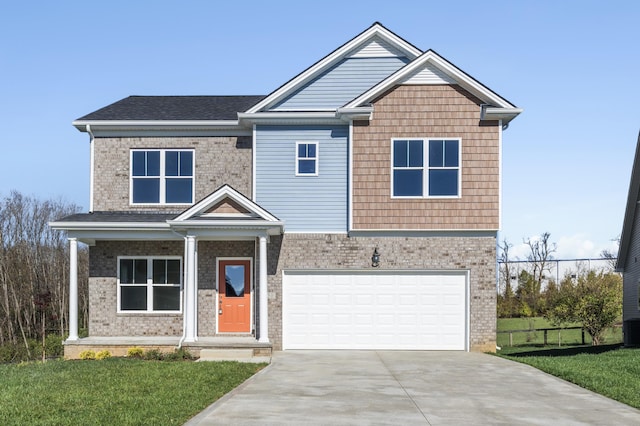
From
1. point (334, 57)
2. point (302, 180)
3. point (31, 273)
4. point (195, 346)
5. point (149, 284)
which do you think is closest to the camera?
point (195, 346)

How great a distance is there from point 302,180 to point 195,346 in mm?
5564

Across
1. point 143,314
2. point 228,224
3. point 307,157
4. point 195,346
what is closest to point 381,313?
point 307,157

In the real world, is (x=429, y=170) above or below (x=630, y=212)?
above

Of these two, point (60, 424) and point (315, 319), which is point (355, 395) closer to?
point (60, 424)

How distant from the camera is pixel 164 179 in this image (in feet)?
69.0

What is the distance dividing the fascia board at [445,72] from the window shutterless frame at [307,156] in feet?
5.27

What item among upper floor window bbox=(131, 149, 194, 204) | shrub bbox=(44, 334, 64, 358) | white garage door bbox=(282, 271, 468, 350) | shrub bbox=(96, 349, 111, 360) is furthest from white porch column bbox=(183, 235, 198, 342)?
shrub bbox=(44, 334, 64, 358)

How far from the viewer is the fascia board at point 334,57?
20109mm

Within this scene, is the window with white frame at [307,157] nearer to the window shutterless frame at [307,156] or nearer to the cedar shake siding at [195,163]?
the window shutterless frame at [307,156]

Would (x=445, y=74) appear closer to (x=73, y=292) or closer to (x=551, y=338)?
(x=73, y=292)

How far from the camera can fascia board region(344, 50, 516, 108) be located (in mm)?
19469

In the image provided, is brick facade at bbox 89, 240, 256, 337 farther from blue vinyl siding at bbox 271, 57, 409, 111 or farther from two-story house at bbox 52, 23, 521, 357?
blue vinyl siding at bbox 271, 57, 409, 111

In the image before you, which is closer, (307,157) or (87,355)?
(87,355)

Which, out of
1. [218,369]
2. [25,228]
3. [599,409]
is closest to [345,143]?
[218,369]
